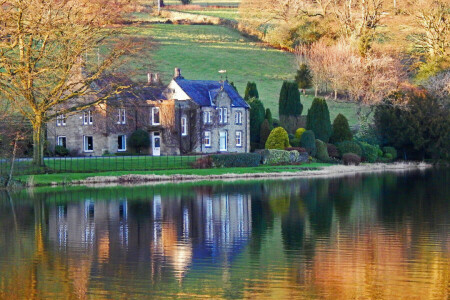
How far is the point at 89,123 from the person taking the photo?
71.8 meters

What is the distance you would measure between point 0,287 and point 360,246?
36.9 ft

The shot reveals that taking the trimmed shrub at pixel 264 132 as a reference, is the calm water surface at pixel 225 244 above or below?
below

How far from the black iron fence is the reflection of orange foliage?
93.8ft

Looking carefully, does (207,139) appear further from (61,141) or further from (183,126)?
(61,141)

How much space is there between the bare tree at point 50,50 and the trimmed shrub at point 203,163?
9.80 meters

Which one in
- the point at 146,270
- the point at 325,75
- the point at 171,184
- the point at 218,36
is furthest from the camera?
the point at 218,36

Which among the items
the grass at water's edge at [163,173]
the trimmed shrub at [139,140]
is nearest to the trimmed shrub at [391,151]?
the grass at water's edge at [163,173]

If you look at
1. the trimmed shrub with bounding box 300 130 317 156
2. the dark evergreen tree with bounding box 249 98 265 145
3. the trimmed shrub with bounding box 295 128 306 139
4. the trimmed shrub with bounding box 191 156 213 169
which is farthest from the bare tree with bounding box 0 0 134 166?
the dark evergreen tree with bounding box 249 98 265 145

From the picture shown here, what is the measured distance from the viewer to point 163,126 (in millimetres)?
71500

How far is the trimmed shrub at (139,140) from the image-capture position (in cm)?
7154

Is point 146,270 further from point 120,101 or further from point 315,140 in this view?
point 315,140

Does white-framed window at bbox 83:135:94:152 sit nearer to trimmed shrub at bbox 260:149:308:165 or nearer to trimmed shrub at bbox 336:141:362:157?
trimmed shrub at bbox 260:149:308:165

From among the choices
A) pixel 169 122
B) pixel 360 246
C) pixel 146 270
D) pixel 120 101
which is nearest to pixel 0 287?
pixel 146 270

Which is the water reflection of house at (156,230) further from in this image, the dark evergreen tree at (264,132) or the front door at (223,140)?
the dark evergreen tree at (264,132)
